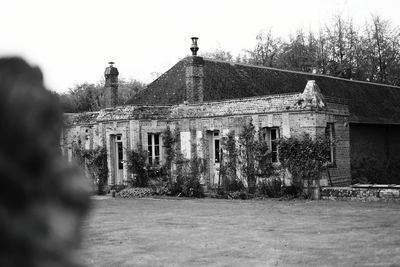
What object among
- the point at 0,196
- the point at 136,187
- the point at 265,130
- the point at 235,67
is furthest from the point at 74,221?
the point at 235,67

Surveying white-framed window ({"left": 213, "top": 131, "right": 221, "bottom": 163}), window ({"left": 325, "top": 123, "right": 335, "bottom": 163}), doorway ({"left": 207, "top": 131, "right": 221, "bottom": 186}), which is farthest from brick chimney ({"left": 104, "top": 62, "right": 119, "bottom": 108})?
window ({"left": 325, "top": 123, "right": 335, "bottom": 163})

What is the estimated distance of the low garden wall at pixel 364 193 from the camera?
62.0 feet

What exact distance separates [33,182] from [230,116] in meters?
22.5

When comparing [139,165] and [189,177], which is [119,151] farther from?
[189,177]

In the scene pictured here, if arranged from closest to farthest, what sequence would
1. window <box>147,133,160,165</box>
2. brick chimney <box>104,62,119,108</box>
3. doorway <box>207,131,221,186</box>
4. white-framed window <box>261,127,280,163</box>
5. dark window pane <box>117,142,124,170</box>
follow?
white-framed window <box>261,127,280,163</box> < doorway <box>207,131,221,186</box> < window <box>147,133,160,165</box> < dark window pane <box>117,142,124,170</box> < brick chimney <box>104,62,119,108</box>

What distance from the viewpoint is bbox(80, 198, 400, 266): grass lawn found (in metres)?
9.62

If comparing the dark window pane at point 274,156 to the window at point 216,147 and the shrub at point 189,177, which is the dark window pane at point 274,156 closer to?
the window at point 216,147

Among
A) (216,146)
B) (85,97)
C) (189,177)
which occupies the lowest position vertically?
(189,177)

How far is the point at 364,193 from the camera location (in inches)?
764

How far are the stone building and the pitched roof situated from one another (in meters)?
0.06

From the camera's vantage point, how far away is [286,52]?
54062 millimetres

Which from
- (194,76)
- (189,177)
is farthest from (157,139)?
(194,76)

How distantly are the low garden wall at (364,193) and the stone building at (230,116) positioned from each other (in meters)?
1.43

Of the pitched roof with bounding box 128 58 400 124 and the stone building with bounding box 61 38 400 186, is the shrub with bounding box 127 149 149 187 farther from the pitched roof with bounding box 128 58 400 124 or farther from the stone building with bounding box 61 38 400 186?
the pitched roof with bounding box 128 58 400 124
